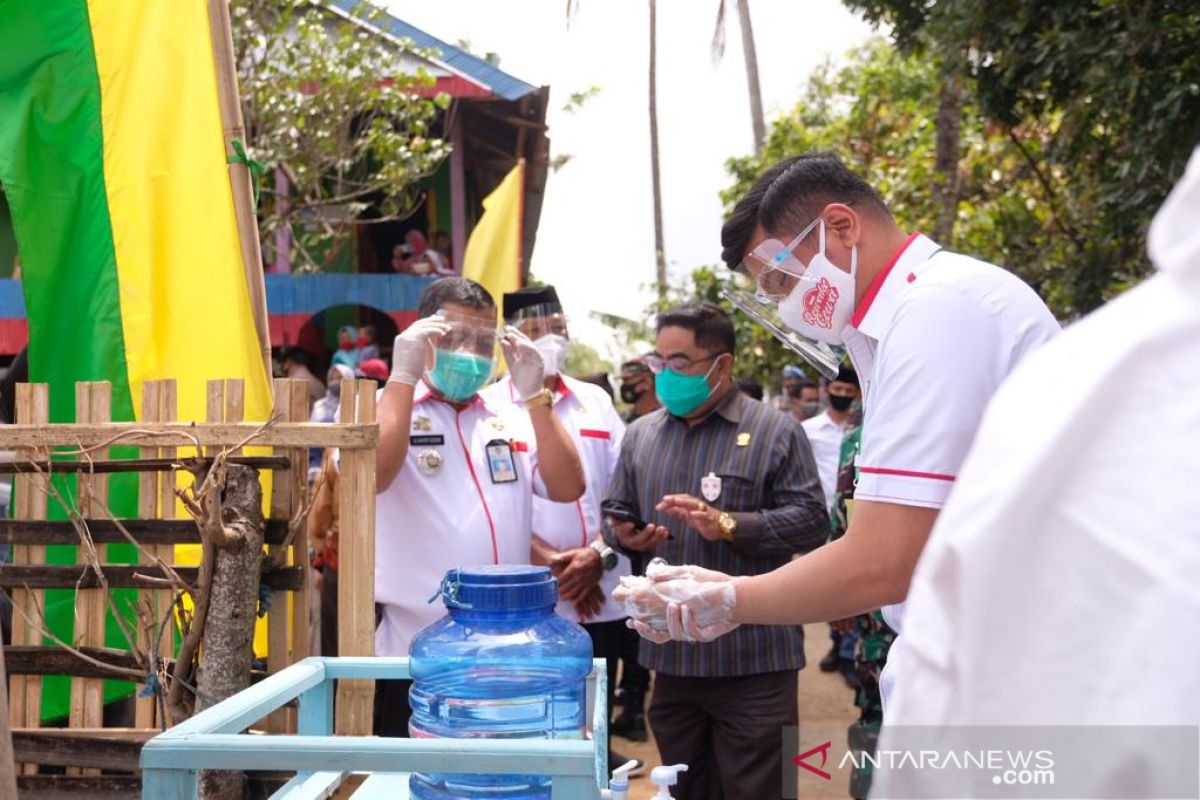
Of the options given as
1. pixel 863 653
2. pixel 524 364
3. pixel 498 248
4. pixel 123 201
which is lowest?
pixel 863 653

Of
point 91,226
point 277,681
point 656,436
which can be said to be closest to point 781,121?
point 656,436

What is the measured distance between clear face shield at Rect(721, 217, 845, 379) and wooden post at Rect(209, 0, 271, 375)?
1.60 m

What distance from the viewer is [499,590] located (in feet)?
6.71

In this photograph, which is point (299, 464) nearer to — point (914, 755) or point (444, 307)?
point (444, 307)

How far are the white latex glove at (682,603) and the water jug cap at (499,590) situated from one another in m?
0.27

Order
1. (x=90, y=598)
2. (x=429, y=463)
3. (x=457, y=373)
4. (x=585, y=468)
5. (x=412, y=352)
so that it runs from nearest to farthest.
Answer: (x=90, y=598), (x=412, y=352), (x=429, y=463), (x=457, y=373), (x=585, y=468)

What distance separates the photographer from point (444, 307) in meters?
4.15

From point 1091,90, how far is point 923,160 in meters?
6.14

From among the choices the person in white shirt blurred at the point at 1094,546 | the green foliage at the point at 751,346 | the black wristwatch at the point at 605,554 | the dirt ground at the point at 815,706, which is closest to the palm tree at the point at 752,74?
the green foliage at the point at 751,346

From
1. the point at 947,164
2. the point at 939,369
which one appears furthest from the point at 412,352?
the point at 947,164

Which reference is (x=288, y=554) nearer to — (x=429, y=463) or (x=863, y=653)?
(x=429, y=463)

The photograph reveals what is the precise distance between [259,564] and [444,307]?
4.76 feet

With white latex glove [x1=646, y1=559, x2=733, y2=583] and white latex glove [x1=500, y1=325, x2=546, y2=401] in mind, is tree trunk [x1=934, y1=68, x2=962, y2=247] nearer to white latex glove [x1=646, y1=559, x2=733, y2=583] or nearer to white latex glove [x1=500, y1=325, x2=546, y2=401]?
white latex glove [x1=500, y1=325, x2=546, y2=401]

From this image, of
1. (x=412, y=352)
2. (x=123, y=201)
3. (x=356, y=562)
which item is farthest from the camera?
(x=412, y=352)
